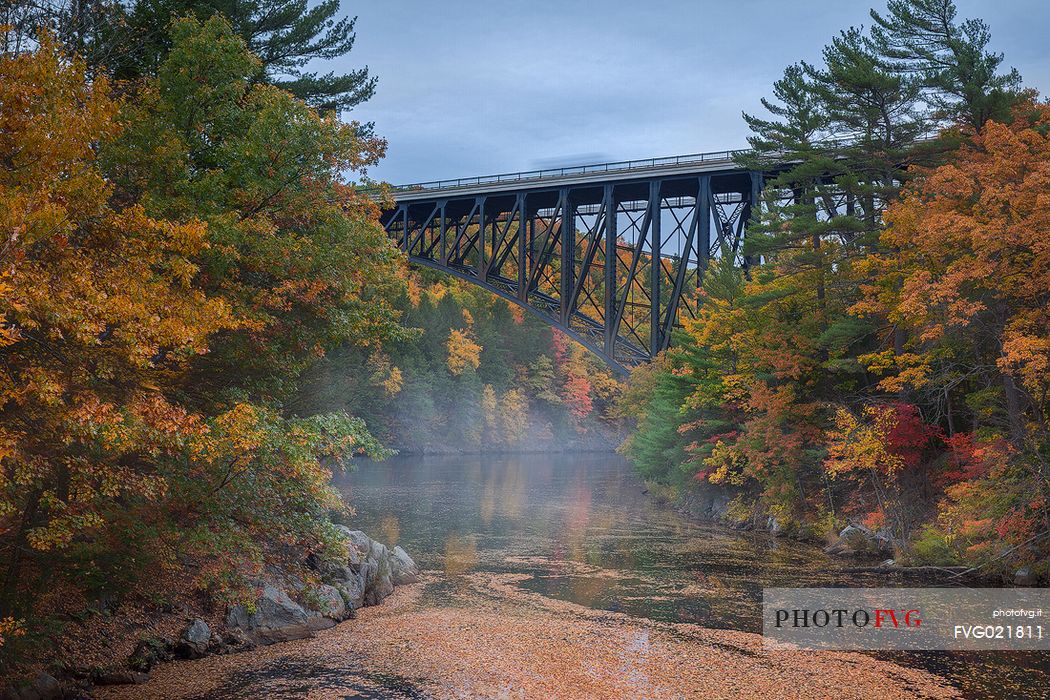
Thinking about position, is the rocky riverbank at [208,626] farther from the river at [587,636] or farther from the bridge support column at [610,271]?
the bridge support column at [610,271]

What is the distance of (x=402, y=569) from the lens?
18.5 m

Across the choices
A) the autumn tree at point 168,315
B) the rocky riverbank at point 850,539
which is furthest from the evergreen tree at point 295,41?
the rocky riverbank at point 850,539

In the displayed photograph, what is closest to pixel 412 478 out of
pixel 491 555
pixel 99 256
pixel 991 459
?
pixel 491 555

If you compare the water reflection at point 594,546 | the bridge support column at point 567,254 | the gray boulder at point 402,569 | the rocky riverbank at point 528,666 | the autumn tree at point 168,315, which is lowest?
the water reflection at point 594,546

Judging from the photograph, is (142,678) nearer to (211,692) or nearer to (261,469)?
(211,692)

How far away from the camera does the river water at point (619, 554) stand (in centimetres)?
1455

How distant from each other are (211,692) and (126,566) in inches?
75.9

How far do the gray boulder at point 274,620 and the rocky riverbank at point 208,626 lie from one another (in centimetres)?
1


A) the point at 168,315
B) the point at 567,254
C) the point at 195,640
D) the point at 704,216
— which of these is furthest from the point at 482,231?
the point at 168,315

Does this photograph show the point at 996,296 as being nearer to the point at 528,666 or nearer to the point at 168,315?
the point at 528,666

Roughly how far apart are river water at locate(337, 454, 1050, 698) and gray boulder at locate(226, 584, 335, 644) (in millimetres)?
2979

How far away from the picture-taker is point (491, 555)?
70.7 ft

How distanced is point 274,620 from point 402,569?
4910 mm

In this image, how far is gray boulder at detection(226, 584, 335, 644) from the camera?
13398 mm
